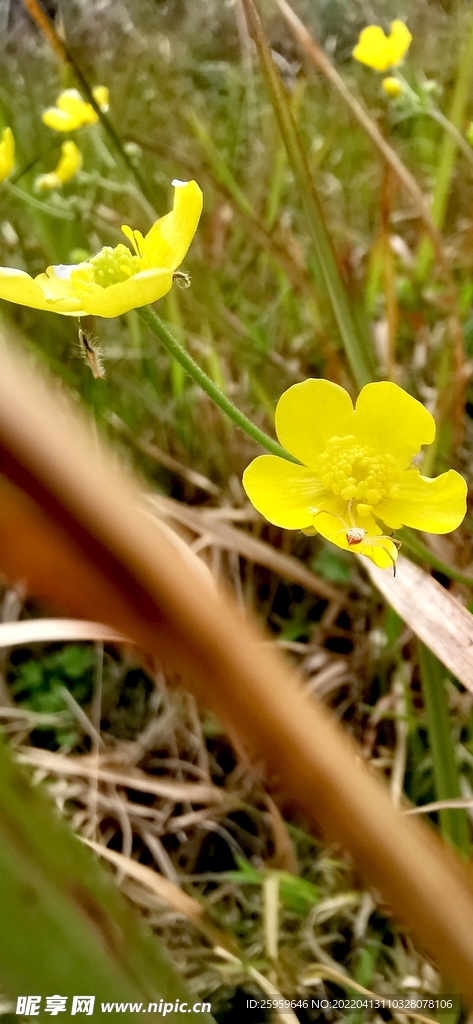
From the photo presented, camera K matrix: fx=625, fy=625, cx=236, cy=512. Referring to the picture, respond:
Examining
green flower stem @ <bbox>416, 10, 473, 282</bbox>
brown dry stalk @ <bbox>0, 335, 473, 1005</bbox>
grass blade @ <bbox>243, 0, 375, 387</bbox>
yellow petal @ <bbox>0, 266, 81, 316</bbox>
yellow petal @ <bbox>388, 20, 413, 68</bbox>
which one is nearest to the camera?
brown dry stalk @ <bbox>0, 335, 473, 1005</bbox>

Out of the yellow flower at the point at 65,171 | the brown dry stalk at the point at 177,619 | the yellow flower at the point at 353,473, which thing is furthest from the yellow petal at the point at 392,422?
the yellow flower at the point at 65,171

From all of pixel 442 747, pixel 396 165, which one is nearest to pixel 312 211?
pixel 396 165

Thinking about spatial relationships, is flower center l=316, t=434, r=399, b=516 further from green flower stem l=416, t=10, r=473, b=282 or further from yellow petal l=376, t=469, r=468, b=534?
green flower stem l=416, t=10, r=473, b=282

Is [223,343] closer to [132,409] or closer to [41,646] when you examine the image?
[132,409]

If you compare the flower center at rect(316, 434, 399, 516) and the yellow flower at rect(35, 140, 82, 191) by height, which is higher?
the yellow flower at rect(35, 140, 82, 191)

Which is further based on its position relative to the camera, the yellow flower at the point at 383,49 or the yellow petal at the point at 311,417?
the yellow flower at the point at 383,49

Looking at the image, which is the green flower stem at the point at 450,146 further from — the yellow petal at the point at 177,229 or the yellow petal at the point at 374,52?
the yellow petal at the point at 177,229

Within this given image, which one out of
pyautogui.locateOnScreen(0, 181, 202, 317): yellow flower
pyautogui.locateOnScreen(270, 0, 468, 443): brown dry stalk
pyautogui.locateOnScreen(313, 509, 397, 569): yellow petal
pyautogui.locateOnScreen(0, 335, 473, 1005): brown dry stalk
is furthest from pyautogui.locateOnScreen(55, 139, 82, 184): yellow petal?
pyautogui.locateOnScreen(0, 335, 473, 1005): brown dry stalk
